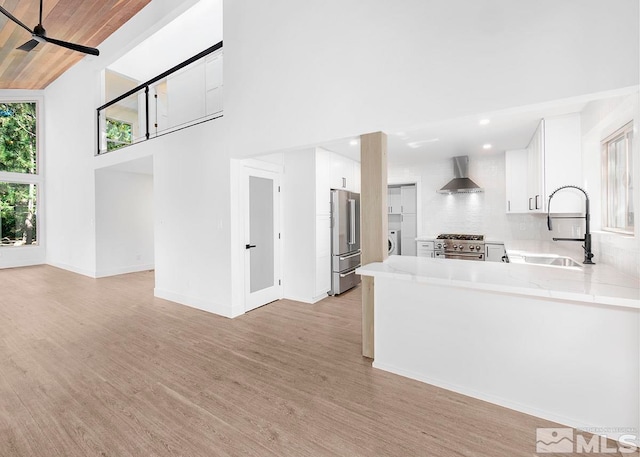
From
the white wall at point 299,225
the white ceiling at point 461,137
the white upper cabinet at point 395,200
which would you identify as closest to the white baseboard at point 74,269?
the white wall at point 299,225

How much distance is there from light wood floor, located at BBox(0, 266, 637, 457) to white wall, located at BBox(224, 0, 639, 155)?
2.16 m

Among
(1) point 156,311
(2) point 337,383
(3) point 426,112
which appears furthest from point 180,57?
(2) point 337,383

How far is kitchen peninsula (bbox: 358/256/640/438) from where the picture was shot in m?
1.78

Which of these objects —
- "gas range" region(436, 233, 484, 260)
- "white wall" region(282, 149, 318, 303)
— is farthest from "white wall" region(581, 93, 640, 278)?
"white wall" region(282, 149, 318, 303)

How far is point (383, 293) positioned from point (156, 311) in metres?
3.38

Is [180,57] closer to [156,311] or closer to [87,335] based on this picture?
[156,311]

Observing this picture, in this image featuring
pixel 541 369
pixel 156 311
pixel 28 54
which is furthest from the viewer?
pixel 28 54

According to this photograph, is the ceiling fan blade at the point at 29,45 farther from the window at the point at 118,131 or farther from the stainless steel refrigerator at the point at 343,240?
the stainless steel refrigerator at the point at 343,240

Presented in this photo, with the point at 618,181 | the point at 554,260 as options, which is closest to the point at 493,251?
the point at 554,260

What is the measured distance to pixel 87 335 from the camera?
3398 millimetres

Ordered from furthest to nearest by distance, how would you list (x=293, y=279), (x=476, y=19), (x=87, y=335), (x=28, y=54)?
(x=28, y=54)
(x=293, y=279)
(x=87, y=335)
(x=476, y=19)

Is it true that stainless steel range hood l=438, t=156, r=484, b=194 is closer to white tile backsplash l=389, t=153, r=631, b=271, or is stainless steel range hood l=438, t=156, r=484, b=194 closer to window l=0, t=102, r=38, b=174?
white tile backsplash l=389, t=153, r=631, b=271

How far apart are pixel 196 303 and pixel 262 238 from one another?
1.35 m

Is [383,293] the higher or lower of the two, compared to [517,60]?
lower
